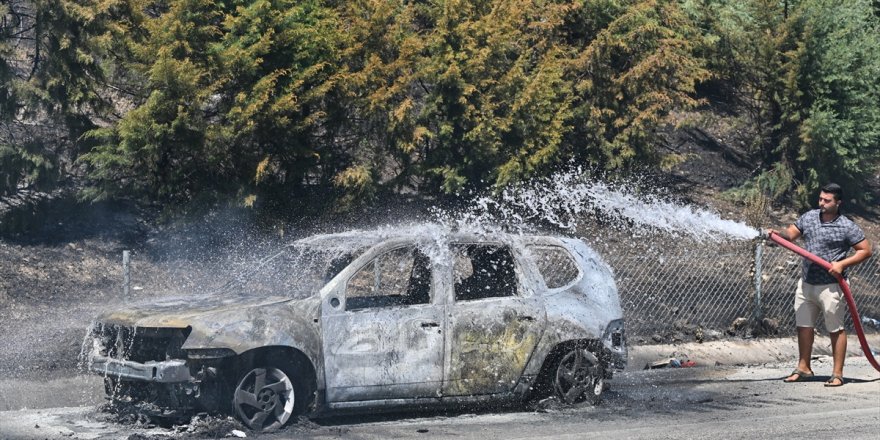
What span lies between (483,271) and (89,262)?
5.72 metres

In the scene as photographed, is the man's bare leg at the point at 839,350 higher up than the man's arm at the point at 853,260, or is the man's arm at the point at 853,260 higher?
the man's arm at the point at 853,260

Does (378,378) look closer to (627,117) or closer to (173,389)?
(173,389)

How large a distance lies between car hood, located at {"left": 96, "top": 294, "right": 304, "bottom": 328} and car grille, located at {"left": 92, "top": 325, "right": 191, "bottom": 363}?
0.06m

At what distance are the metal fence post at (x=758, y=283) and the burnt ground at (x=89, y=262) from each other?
4.48m

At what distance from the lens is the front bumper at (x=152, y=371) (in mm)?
7984

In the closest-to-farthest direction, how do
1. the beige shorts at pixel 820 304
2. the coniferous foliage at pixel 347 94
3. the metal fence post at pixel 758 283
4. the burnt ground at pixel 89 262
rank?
the burnt ground at pixel 89 262 < the beige shorts at pixel 820 304 < the coniferous foliage at pixel 347 94 < the metal fence post at pixel 758 283

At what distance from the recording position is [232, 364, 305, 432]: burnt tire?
828 cm

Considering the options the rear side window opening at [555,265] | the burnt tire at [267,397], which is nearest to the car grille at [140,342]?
the burnt tire at [267,397]

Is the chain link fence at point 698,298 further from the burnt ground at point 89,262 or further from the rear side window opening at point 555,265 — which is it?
the burnt ground at point 89,262

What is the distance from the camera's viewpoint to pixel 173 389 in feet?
26.7

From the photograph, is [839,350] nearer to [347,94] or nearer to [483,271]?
[483,271]

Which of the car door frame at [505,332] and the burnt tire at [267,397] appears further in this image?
the car door frame at [505,332]

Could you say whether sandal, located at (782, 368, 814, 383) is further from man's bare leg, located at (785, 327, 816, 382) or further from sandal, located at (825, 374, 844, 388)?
sandal, located at (825, 374, 844, 388)

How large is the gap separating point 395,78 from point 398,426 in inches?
266
